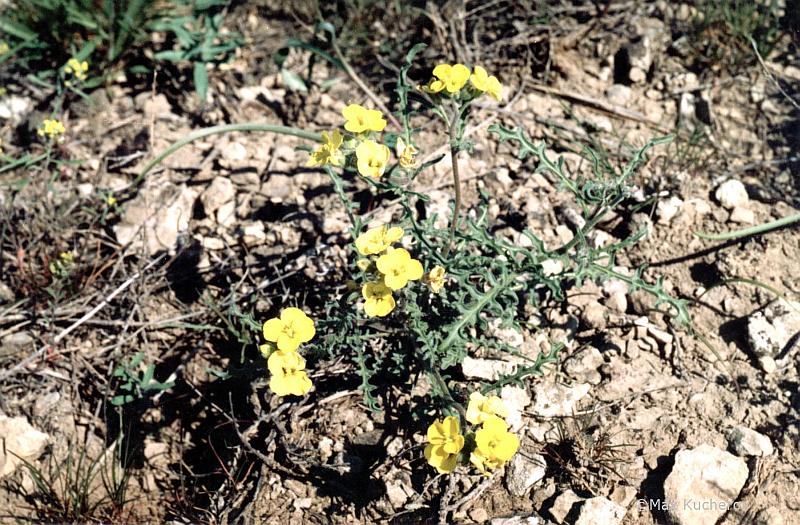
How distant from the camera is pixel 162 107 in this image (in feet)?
13.8

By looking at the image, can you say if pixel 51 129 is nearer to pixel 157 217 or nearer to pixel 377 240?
pixel 157 217

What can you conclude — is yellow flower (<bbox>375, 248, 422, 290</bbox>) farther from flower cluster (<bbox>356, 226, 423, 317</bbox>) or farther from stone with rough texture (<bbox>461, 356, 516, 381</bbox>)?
stone with rough texture (<bbox>461, 356, 516, 381</bbox>)

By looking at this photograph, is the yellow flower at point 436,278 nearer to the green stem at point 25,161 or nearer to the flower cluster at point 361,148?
the flower cluster at point 361,148

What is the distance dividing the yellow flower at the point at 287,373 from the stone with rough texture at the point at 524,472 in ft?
3.04

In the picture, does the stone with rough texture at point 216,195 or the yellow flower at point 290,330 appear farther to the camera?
the stone with rough texture at point 216,195

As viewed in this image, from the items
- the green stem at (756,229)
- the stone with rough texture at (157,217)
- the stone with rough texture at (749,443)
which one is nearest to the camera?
the stone with rough texture at (749,443)

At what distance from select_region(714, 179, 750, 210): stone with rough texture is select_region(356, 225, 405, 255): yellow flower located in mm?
1951

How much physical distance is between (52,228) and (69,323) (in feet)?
1.78

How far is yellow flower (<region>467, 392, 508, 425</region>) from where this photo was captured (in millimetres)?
2398

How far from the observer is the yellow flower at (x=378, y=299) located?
2549mm

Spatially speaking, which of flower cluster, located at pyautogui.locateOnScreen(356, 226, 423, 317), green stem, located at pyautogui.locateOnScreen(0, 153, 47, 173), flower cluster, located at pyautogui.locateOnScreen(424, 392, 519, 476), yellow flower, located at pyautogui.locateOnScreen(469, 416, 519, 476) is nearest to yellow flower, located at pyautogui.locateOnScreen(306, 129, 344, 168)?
flower cluster, located at pyautogui.locateOnScreen(356, 226, 423, 317)

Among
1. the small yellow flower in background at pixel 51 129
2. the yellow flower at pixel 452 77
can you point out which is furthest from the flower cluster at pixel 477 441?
the small yellow flower in background at pixel 51 129

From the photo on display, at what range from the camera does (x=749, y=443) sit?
2.79m

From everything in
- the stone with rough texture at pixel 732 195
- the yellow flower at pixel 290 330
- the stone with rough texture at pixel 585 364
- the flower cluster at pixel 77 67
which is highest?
the flower cluster at pixel 77 67
